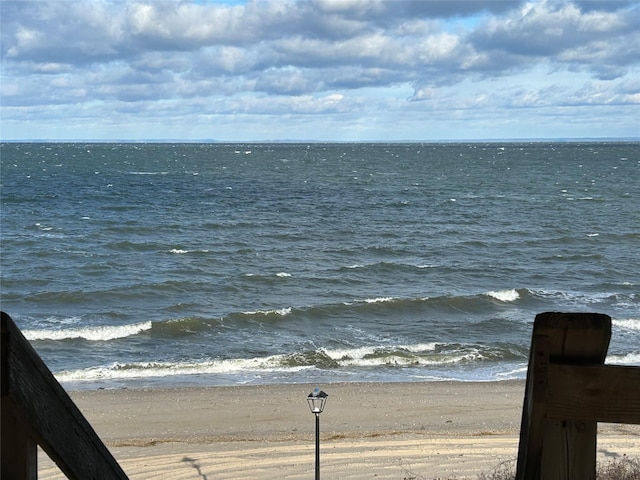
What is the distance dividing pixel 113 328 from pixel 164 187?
146 ft

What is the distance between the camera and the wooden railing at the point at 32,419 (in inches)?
54.2

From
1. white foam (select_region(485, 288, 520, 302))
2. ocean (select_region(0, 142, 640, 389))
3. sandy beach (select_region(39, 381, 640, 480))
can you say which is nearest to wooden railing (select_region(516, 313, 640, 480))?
sandy beach (select_region(39, 381, 640, 480))

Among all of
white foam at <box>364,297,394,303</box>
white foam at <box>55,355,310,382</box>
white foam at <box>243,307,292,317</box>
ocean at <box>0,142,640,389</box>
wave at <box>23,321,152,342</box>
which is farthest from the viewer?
white foam at <box>364,297,394,303</box>

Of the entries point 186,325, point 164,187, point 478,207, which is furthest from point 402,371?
point 164,187

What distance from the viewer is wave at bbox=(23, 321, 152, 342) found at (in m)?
18.5

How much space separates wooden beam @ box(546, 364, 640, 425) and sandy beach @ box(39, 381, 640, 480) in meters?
8.64

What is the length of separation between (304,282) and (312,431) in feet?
43.2

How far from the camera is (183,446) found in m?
11.7

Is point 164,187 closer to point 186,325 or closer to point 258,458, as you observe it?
point 186,325

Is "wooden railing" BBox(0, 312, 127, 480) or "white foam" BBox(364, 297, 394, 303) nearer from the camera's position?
"wooden railing" BBox(0, 312, 127, 480)

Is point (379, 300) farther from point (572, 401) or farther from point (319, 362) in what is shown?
point (572, 401)

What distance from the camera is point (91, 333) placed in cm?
1889

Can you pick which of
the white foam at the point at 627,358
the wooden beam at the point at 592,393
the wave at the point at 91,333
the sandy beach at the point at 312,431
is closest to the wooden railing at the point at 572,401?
the wooden beam at the point at 592,393

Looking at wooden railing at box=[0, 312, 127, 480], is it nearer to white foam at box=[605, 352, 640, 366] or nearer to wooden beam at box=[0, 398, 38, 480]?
wooden beam at box=[0, 398, 38, 480]
